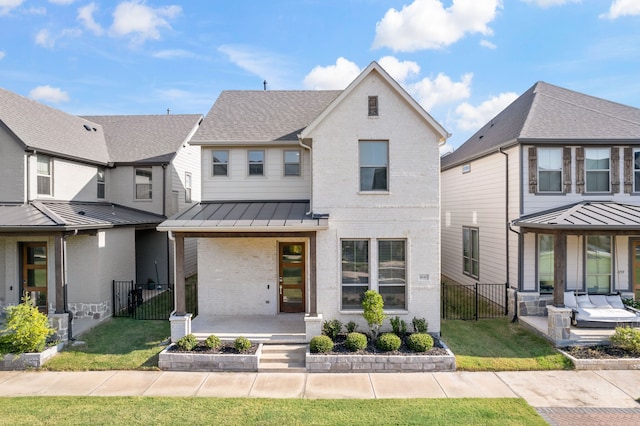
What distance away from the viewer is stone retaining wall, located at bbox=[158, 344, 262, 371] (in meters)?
9.56

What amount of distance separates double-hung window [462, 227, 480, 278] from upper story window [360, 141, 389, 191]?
7543 millimetres

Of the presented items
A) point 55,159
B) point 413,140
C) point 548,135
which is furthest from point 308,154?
point 55,159

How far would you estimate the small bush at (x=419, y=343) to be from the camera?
9.80 metres

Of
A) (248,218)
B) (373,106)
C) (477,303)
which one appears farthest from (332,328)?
(373,106)

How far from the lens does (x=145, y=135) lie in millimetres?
19031

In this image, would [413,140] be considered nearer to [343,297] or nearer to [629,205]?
[343,297]

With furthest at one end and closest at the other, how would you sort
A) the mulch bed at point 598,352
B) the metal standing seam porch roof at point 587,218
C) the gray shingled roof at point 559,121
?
1. the gray shingled roof at point 559,121
2. the metal standing seam porch roof at point 587,218
3. the mulch bed at point 598,352

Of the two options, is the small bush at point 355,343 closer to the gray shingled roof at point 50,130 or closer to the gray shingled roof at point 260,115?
the gray shingled roof at point 260,115

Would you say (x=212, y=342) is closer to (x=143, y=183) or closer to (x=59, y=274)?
(x=59, y=274)

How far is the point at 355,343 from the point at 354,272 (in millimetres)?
2219

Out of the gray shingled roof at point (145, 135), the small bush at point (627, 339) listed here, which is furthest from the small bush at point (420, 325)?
the gray shingled roof at point (145, 135)

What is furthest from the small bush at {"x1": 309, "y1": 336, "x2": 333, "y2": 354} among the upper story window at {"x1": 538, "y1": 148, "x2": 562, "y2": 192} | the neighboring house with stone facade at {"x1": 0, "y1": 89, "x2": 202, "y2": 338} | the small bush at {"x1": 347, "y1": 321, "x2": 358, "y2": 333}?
the upper story window at {"x1": 538, "y1": 148, "x2": 562, "y2": 192}

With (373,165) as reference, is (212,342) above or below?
below

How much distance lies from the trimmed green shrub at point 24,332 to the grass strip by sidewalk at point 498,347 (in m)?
11.1
